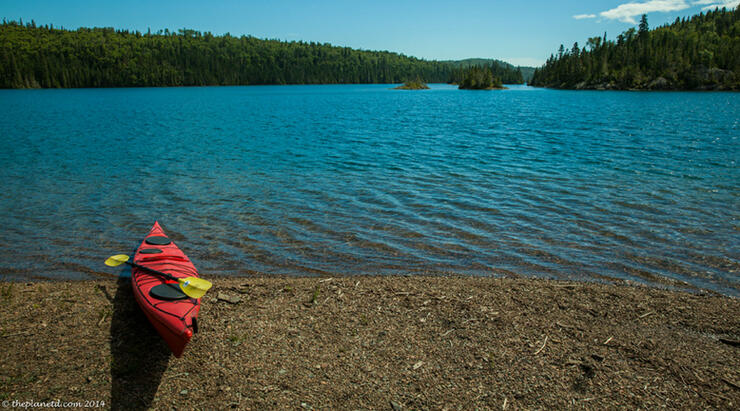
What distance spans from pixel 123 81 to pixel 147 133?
199 meters

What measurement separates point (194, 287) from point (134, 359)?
1348mm

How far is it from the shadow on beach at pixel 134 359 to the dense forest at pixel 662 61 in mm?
175181

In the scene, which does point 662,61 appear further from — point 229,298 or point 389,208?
point 229,298

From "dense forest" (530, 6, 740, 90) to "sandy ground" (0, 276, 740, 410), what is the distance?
16939 cm

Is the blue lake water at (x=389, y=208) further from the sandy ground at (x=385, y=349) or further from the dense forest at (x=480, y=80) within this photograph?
the dense forest at (x=480, y=80)

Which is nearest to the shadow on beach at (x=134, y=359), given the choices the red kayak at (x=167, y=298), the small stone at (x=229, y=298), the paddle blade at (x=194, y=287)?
the red kayak at (x=167, y=298)

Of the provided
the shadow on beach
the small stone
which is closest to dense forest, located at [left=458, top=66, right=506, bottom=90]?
the small stone

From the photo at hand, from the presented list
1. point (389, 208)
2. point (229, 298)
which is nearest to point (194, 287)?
point (229, 298)

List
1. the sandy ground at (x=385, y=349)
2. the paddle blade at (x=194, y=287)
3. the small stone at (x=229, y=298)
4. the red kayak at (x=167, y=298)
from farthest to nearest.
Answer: the small stone at (x=229, y=298) < the paddle blade at (x=194, y=287) < the red kayak at (x=167, y=298) < the sandy ground at (x=385, y=349)

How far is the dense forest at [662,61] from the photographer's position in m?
135

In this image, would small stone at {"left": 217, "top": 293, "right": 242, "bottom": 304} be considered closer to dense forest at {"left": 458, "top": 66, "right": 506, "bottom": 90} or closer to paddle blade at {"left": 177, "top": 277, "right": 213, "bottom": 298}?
paddle blade at {"left": 177, "top": 277, "right": 213, "bottom": 298}

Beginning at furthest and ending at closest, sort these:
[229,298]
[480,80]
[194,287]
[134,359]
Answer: [480,80] → [229,298] → [194,287] → [134,359]

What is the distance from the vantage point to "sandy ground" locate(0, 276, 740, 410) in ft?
17.6

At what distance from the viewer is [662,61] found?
145250 mm
